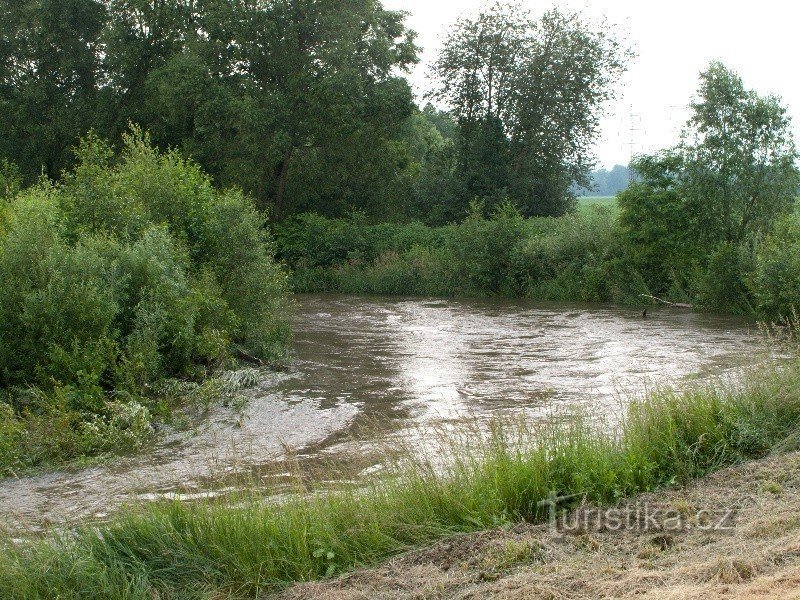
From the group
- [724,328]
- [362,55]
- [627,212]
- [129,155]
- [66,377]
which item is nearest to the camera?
[66,377]

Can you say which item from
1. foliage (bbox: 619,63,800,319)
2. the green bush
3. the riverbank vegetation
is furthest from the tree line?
the green bush

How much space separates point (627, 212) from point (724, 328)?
9.79m

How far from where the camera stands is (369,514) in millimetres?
7066

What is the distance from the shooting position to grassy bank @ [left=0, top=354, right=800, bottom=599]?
6.39 m

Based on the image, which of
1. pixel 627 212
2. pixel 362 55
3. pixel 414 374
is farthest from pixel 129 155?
pixel 362 55

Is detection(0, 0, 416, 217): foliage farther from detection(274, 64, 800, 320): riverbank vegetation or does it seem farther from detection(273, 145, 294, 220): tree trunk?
detection(274, 64, 800, 320): riverbank vegetation

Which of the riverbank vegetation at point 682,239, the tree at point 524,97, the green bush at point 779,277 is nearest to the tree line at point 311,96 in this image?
the tree at point 524,97

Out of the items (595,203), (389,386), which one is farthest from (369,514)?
(595,203)

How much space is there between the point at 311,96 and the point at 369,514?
134ft

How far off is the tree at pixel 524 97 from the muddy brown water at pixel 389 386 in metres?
24.8

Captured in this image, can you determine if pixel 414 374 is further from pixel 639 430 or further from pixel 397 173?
pixel 397 173

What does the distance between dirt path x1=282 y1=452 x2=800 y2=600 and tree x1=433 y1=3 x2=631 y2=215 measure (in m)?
46.0

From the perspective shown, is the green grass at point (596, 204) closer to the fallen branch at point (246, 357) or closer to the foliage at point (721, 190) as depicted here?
the foliage at point (721, 190)

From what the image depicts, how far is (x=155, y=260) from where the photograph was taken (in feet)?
51.8
